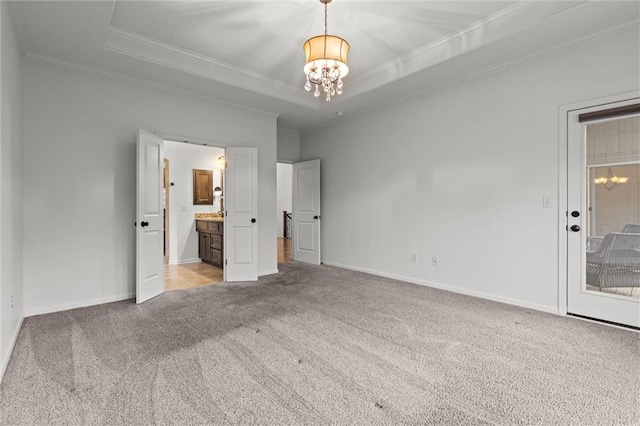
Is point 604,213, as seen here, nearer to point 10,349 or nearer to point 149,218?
point 149,218

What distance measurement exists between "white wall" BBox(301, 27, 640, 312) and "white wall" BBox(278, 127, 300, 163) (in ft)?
4.87

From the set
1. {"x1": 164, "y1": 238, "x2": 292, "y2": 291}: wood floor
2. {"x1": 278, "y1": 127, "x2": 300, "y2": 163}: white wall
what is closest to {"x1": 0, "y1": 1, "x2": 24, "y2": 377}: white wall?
{"x1": 164, "y1": 238, "x2": 292, "y2": 291}: wood floor

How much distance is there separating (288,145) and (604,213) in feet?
16.9

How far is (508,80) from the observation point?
11.9 feet

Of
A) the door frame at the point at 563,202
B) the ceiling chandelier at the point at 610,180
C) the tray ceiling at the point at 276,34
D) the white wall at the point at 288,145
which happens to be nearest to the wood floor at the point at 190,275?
the white wall at the point at 288,145

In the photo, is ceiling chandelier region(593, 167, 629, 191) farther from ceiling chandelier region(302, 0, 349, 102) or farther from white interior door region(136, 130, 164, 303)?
white interior door region(136, 130, 164, 303)

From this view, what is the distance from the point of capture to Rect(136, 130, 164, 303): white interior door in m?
3.66

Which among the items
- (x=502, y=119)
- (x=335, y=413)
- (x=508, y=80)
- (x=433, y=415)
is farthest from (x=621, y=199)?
(x=335, y=413)

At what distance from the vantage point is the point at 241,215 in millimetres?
4871

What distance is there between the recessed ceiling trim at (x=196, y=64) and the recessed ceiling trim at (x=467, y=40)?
1.12 m

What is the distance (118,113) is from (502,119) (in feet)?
15.2

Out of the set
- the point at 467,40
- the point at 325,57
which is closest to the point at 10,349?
the point at 325,57

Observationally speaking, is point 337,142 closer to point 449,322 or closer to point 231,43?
point 231,43

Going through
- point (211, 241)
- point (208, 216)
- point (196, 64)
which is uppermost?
point (196, 64)
